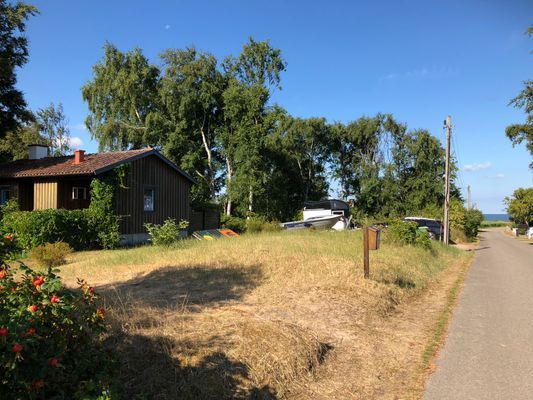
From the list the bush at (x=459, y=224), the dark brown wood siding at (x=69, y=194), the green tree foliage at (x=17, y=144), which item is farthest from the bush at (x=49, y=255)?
the bush at (x=459, y=224)

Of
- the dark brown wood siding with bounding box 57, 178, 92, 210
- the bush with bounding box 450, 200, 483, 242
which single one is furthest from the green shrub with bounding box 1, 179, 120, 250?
the bush with bounding box 450, 200, 483, 242

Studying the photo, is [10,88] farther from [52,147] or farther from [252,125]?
[52,147]

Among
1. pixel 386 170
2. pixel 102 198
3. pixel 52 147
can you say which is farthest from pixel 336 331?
pixel 52 147

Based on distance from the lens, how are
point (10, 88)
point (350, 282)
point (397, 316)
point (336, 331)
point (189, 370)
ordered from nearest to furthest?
1. point (189, 370)
2. point (336, 331)
3. point (397, 316)
4. point (350, 282)
5. point (10, 88)

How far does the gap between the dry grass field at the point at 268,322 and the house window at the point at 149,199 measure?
10.8 metres

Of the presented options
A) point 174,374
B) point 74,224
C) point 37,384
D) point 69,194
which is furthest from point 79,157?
point 37,384

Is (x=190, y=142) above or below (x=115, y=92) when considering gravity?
below

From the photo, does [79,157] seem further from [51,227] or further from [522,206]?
[522,206]

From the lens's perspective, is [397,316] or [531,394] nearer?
[531,394]

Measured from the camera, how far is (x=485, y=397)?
4.43 m

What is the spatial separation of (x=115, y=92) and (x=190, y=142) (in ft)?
22.2

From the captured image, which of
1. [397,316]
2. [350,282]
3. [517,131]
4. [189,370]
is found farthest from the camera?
[517,131]

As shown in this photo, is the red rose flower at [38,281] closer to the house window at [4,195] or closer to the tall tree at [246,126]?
the house window at [4,195]

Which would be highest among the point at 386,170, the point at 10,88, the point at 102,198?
the point at 10,88
